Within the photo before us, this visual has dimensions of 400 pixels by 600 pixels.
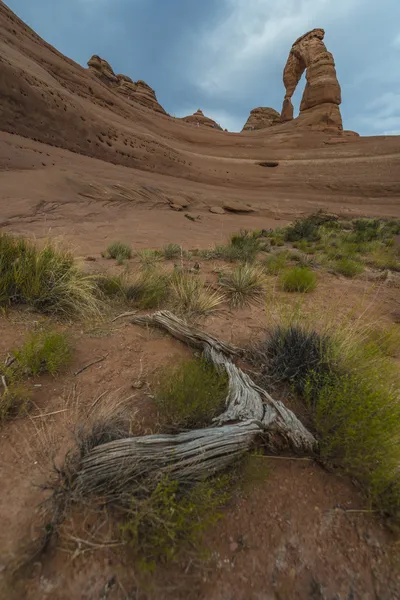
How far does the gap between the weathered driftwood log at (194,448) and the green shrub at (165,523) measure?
98mm

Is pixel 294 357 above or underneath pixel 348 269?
underneath

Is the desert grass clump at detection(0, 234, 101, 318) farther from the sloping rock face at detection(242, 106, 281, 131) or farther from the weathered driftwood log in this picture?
the sloping rock face at detection(242, 106, 281, 131)

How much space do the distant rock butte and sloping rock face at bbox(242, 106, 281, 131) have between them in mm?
22569

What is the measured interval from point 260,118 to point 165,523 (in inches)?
2610

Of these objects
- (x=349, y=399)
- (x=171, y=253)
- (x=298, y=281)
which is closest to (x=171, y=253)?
(x=171, y=253)

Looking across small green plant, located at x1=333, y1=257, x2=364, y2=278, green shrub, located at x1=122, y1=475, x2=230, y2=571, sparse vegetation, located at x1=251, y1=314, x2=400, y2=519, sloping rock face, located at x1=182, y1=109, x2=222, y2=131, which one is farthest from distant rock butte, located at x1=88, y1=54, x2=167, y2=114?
green shrub, located at x1=122, y1=475, x2=230, y2=571

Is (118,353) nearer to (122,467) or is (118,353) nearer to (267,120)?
(122,467)

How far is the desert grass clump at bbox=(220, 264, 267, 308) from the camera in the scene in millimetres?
3932

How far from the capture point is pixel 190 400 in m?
1.67

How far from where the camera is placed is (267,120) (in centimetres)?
5275

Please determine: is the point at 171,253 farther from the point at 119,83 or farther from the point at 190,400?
the point at 119,83

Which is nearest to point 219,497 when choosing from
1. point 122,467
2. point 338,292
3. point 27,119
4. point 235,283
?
point 122,467

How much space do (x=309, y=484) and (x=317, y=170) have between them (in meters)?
29.2

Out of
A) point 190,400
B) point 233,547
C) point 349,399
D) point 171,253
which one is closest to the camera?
point 233,547
